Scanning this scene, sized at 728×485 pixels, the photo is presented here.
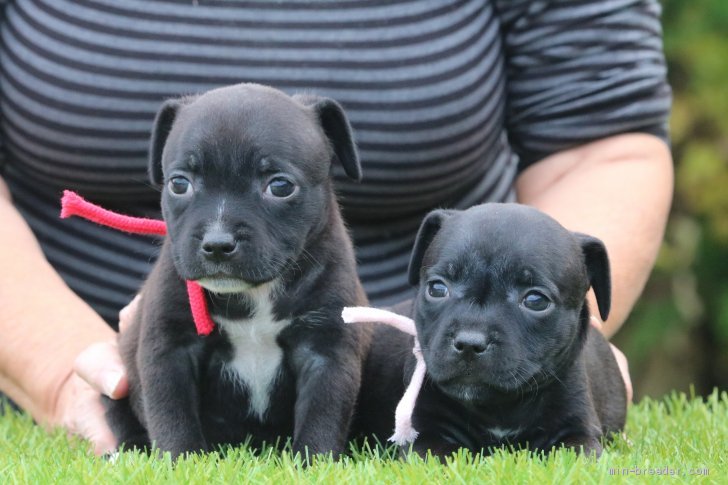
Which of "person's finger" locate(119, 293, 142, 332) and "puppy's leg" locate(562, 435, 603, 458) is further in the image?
"person's finger" locate(119, 293, 142, 332)

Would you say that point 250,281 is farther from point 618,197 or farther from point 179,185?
point 618,197

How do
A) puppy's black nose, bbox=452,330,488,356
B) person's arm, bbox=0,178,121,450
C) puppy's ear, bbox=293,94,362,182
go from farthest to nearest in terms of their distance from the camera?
person's arm, bbox=0,178,121,450, puppy's ear, bbox=293,94,362,182, puppy's black nose, bbox=452,330,488,356

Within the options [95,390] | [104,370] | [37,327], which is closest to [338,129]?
[104,370]

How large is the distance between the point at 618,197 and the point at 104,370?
7.42 feet

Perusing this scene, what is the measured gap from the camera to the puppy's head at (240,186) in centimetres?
369

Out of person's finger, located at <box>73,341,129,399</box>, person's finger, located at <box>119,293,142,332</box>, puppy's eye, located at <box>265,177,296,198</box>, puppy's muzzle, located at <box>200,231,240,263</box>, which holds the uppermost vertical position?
puppy's eye, located at <box>265,177,296,198</box>

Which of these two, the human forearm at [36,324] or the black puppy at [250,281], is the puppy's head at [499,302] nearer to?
the black puppy at [250,281]

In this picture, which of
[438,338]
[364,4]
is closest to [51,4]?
[364,4]

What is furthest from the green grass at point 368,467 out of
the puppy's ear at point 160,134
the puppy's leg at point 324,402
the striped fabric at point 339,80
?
the striped fabric at point 339,80

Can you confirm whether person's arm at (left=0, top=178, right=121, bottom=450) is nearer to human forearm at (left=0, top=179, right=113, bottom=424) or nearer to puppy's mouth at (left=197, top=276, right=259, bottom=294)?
human forearm at (left=0, top=179, right=113, bottom=424)

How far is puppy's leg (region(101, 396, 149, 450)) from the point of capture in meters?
4.38

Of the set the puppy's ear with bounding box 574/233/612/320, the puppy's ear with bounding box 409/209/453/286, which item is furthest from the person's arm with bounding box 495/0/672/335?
the puppy's ear with bounding box 409/209/453/286

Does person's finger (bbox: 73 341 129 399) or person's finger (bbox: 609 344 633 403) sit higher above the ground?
person's finger (bbox: 73 341 129 399)

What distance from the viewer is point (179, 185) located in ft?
12.6
